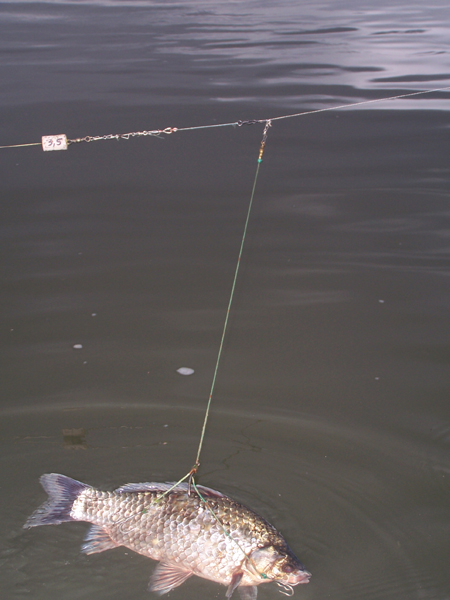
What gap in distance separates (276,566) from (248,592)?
0.22m

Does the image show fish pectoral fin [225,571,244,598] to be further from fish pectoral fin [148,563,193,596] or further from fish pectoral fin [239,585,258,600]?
fish pectoral fin [148,563,193,596]

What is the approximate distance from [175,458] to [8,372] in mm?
1539

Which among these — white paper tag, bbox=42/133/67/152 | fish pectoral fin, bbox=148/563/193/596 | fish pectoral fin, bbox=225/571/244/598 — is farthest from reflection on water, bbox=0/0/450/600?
white paper tag, bbox=42/133/67/152

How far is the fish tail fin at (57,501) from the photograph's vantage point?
135 inches

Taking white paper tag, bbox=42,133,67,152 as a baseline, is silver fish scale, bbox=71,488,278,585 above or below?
below

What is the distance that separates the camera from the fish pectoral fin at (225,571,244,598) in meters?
3.03

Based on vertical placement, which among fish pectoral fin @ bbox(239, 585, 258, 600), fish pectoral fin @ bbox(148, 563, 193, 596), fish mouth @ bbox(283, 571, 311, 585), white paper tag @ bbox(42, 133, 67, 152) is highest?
white paper tag @ bbox(42, 133, 67, 152)

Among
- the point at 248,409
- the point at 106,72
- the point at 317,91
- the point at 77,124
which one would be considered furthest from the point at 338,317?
the point at 106,72

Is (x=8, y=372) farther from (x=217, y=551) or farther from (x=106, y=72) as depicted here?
(x=106, y=72)

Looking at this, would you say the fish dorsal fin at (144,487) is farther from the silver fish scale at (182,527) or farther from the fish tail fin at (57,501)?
the fish tail fin at (57,501)

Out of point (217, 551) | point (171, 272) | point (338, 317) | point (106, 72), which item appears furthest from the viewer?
point (106, 72)

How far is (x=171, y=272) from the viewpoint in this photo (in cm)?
576

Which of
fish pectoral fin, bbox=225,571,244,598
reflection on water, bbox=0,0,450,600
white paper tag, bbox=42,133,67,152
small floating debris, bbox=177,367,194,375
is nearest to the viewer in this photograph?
fish pectoral fin, bbox=225,571,244,598

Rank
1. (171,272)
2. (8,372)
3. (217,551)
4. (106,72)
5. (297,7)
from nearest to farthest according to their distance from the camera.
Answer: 1. (217,551)
2. (8,372)
3. (171,272)
4. (106,72)
5. (297,7)
